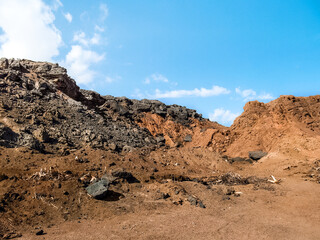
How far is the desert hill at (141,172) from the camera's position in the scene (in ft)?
25.0

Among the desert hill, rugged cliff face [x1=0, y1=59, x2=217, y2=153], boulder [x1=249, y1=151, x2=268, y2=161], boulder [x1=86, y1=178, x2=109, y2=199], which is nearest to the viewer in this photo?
the desert hill

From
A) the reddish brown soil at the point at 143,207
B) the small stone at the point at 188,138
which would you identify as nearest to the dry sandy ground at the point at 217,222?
the reddish brown soil at the point at 143,207

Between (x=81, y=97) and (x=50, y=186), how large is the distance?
1990 cm

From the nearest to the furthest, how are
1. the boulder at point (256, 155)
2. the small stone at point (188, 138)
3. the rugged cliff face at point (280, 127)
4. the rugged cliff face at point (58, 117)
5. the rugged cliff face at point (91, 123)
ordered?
the rugged cliff face at point (58, 117), the rugged cliff face at point (91, 123), the rugged cliff face at point (280, 127), the boulder at point (256, 155), the small stone at point (188, 138)

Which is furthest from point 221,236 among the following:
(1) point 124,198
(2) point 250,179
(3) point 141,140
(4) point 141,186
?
(3) point 141,140

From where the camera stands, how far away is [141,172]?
47.5 ft

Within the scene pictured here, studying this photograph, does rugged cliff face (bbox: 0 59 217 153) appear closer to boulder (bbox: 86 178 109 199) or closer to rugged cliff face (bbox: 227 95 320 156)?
boulder (bbox: 86 178 109 199)

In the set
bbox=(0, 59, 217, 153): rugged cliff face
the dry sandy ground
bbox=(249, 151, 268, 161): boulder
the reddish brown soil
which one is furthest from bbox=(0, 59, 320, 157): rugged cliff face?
the dry sandy ground

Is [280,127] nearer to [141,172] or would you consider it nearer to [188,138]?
[188,138]

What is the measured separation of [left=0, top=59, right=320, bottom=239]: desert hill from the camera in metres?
7.63

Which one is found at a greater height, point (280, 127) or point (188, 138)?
point (280, 127)

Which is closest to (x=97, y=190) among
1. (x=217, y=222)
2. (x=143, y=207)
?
(x=143, y=207)

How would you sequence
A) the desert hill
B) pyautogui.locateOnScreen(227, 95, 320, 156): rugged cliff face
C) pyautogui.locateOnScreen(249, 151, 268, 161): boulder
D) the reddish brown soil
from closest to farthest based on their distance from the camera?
the reddish brown soil → the desert hill → pyautogui.locateOnScreen(227, 95, 320, 156): rugged cliff face → pyautogui.locateOnScreen(249, 151, 268, 161): boulder

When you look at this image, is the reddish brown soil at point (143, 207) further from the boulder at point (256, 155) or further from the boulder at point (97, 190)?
the boulder at point (256, 155)
